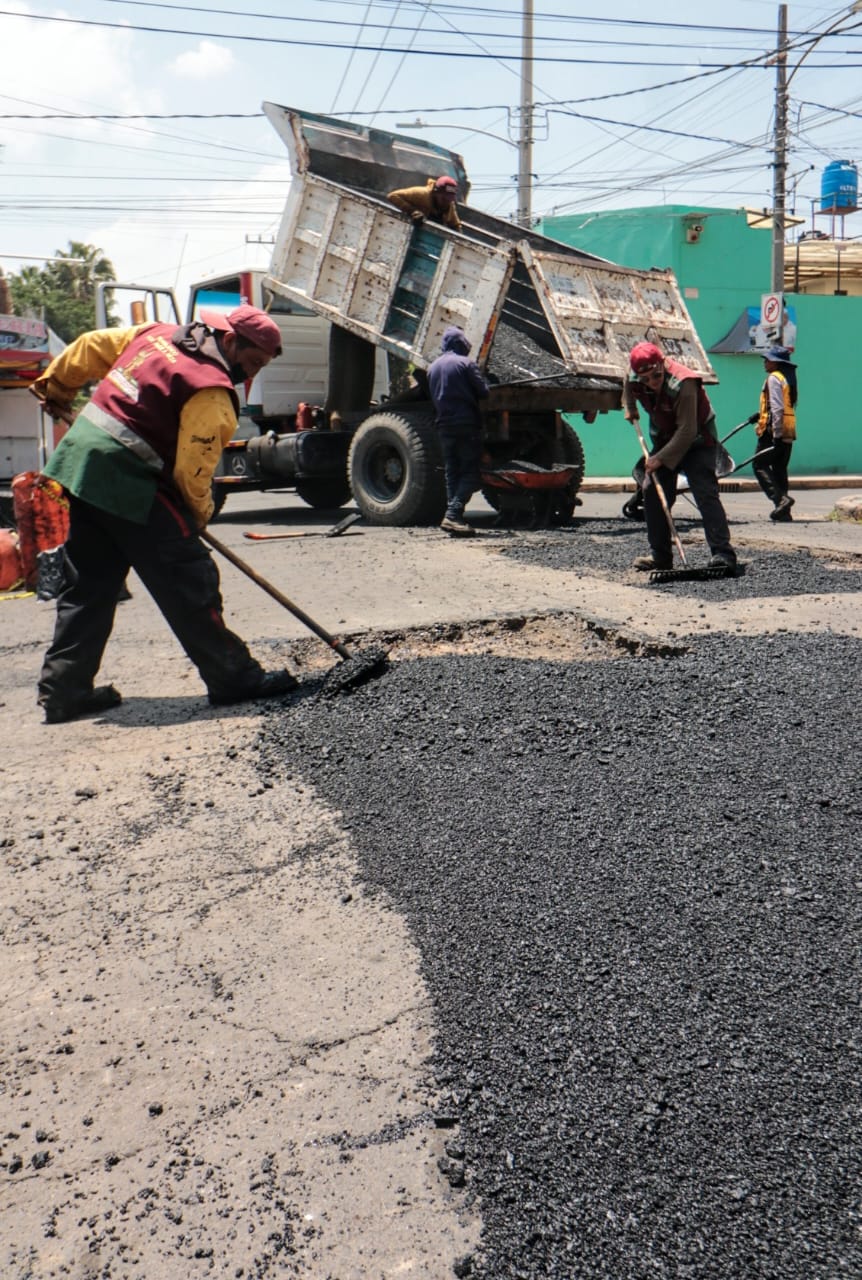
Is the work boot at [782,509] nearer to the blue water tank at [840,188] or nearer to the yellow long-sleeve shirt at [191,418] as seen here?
the yellow long-sleeve shirt at [191,418]

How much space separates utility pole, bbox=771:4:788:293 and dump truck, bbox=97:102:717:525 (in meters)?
9.45

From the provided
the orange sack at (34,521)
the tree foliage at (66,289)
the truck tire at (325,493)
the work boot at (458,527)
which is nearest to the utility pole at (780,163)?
the truck tire at (325,493)

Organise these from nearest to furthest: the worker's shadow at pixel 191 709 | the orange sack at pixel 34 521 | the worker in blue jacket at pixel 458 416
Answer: the worker's shadow at pixel 191 709
the orange sack at pixel 34 521
the worker in blue jacket at pixel 458 416

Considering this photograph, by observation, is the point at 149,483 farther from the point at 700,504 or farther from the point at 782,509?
the point at 782,509

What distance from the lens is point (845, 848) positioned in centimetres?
296

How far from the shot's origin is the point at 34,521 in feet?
25.9

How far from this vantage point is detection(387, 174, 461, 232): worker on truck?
32.2 ft

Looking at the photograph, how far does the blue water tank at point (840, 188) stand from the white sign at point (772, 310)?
10.2 metres

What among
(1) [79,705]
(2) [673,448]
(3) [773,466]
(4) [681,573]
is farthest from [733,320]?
(1) [79,705]

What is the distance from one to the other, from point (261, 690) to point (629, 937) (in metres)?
2.51

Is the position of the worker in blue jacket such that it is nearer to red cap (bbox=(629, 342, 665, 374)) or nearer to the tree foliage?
red cap (bbox=(629, 342, 665, 374))

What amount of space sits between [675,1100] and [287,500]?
46.6 feet

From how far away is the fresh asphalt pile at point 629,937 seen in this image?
183cm

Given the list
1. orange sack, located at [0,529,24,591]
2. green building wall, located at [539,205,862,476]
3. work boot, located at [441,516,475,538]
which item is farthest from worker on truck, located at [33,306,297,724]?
green building wall, located at [539,205,862,476]
